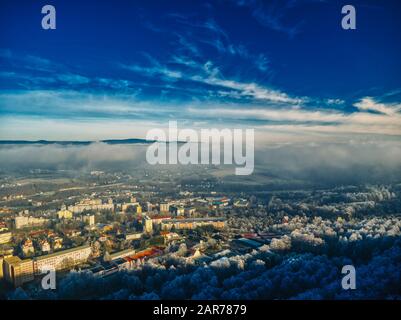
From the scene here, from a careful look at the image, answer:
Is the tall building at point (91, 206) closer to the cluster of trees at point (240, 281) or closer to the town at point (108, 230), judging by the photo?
the town at point (108, 230)

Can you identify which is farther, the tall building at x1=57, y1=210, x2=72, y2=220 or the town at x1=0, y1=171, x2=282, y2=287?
the tall building at x1=57, y1=210, x2=72, y2=220

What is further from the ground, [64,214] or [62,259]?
[64,214]

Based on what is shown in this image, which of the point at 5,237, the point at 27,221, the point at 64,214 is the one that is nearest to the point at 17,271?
the point at 5,237

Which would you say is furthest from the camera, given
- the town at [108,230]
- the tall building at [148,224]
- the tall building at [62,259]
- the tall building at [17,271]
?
the tall building at [148,224]

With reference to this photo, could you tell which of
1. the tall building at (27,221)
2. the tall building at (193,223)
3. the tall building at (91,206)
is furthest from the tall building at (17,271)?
the tall building at (193,223)

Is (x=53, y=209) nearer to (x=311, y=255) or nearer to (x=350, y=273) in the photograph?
(x=311, y=255)

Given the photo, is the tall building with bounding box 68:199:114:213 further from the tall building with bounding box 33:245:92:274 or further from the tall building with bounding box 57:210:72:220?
the tall building with bounding box 33:245:92:274

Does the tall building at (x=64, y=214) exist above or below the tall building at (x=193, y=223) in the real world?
above

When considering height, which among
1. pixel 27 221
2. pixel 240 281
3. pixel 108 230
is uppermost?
pixel 27 221

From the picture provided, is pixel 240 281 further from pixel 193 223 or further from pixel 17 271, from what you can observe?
pixel 17 271

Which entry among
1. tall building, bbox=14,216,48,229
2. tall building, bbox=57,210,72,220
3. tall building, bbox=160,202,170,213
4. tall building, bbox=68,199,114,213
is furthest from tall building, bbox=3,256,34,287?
tall building, bbox=160,202,170,213
